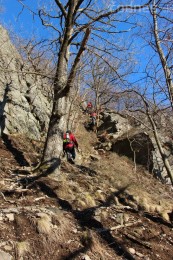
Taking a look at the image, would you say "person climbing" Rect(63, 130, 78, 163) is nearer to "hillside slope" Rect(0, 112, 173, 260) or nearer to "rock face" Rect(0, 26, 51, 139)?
"rock face" Rect(0, 26, 51, 139)

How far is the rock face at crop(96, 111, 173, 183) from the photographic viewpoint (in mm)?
15952

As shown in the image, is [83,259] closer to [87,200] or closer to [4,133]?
[87,200]

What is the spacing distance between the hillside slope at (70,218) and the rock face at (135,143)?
6.28m

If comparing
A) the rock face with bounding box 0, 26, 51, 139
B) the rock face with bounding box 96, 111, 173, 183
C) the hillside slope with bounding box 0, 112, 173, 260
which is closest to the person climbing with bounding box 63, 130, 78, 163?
the rock face with bounding box 0, 26, 51, 139

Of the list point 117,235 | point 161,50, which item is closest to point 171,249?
point 117,235

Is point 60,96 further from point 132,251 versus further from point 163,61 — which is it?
point 132,251

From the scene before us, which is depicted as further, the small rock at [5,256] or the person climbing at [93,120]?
the person climbing at [93,120]

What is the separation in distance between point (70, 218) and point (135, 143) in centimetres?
1160

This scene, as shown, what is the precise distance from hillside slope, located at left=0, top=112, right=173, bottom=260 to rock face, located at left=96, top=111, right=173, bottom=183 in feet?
20.6

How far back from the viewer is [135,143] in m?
16.9

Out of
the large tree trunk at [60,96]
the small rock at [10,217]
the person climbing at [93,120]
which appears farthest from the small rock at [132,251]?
the person climbing at [93,120]

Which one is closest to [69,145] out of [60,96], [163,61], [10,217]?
[60,96]

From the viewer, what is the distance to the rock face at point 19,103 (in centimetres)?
1169

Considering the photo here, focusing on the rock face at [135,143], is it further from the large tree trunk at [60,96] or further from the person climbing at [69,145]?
the large tree trunk at [60,96]
